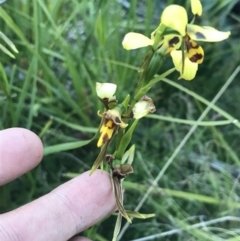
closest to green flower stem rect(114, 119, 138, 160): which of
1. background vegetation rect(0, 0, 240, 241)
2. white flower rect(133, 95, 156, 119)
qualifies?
white flower rect(133, 95, 156, 119)

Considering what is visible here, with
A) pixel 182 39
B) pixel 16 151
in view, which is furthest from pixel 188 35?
pixel 16 151

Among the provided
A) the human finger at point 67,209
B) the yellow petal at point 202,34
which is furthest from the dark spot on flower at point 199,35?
the human finger at point 67,209

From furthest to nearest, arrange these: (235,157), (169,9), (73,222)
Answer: (235,157)
(73,222)
(169,9)

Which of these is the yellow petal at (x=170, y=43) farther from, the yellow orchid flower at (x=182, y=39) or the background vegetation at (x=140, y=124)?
the background vegetation at (x=140, y=124)

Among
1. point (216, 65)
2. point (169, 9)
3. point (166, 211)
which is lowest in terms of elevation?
point (166, 211)

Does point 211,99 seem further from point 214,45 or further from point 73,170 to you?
point 73,170

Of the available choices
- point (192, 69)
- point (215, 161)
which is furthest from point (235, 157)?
point (192, 69)

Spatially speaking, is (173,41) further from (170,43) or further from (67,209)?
(67,209)
